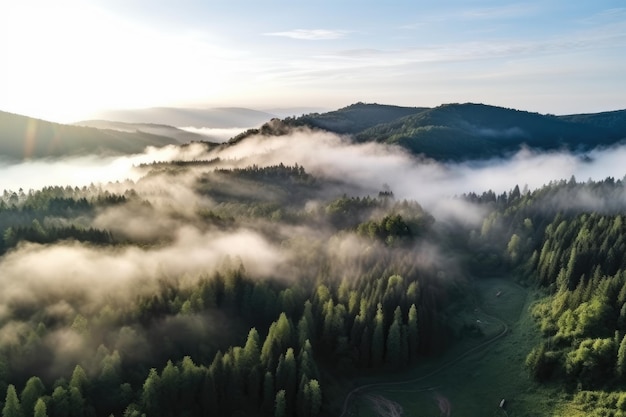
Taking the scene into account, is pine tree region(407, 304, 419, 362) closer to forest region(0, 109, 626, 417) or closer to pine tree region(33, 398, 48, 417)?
forest region(0, 109, 626, 417)

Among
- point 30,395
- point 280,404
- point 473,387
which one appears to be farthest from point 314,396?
point 30,395

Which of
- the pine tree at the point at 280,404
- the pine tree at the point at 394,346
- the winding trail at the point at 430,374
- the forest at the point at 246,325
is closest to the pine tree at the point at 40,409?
the forest at the point at 246,325

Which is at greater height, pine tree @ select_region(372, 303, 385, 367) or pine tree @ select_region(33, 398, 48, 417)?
pine tree @ select_region(33, 398, 48, 417)

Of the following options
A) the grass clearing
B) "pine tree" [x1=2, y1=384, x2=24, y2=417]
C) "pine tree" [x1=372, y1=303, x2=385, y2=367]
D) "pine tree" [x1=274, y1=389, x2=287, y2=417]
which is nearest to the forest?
"pine tree" [x1=2, y1=384, x2=24, y2=417]

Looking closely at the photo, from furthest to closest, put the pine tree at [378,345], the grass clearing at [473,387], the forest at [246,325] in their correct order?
the pine tree at [378,345], the grass clearing at [473,387], the forest at [246,325]

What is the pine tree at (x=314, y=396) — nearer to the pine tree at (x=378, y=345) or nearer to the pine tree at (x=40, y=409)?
the pine tree at (x=378, y=345)

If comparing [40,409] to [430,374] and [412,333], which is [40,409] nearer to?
[412,333]

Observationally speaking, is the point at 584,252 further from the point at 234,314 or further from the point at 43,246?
the point at 43,246

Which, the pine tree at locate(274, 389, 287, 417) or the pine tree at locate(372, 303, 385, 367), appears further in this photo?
the pine tree at locate(372, 303, 385, 367)

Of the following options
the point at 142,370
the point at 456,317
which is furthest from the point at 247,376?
the point at 456,317
